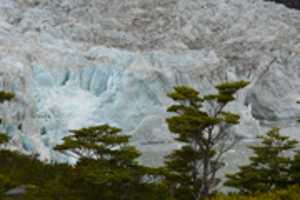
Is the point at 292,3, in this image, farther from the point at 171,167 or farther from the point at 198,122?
the point at 198,122

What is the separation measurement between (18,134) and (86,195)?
593cm

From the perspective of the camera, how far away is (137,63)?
62.4ft

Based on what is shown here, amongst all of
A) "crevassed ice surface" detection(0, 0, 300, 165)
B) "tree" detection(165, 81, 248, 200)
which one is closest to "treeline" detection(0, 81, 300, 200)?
"tree" detection(165, 81, 248, 200)

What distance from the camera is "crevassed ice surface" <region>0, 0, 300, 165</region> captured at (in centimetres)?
1602

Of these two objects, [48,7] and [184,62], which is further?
[48,7]

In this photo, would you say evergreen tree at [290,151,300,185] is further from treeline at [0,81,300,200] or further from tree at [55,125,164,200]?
tree at [55,125,164,200]

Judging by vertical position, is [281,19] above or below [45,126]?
above

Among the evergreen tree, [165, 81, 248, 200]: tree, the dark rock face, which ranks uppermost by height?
the dark rock face

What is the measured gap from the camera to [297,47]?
23531 mm

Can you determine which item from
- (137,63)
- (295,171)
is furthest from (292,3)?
(295,171)

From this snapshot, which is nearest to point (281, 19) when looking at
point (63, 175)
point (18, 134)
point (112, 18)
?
point (112, 18)

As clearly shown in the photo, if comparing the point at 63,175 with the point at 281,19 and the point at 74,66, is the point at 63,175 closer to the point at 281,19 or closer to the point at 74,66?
the point at 74,66

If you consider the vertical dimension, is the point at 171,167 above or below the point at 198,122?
below

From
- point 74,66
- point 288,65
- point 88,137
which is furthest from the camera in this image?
point 288,65
